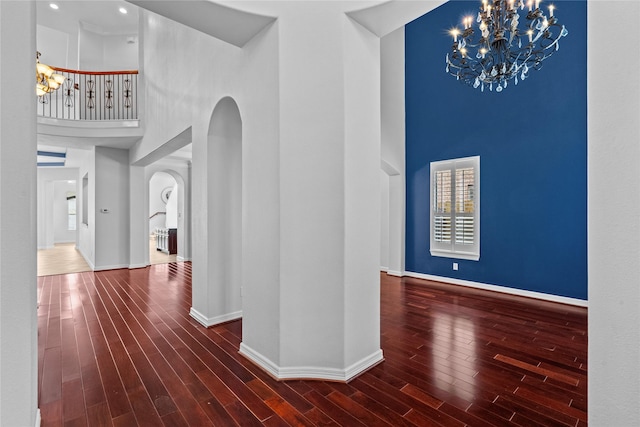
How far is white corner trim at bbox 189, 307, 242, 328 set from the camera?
368cm

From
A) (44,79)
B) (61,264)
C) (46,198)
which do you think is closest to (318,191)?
(44,79)

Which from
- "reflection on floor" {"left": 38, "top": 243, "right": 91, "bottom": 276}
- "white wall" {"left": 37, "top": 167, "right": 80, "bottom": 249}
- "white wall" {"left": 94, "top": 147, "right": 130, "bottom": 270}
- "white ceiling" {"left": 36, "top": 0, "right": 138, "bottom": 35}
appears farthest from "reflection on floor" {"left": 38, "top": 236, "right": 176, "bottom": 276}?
"white ceiling" {"left": 36, "top": 0, "right": 138, "bottom": 35}

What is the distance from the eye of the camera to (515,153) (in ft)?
16.4

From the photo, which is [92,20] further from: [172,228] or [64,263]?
[64,263]

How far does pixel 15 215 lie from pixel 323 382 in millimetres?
2175

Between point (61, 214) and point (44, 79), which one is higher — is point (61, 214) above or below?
→ below

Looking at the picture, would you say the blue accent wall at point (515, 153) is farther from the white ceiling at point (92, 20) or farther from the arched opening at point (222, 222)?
the white ceiling at point (92, 20)

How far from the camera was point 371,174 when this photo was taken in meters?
2.69

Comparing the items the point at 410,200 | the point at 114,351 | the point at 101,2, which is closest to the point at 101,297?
the point at 114,351

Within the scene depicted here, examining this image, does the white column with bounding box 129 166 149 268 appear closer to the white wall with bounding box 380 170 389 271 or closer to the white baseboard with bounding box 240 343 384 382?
the white wall with bounding box 380 170 389 271
